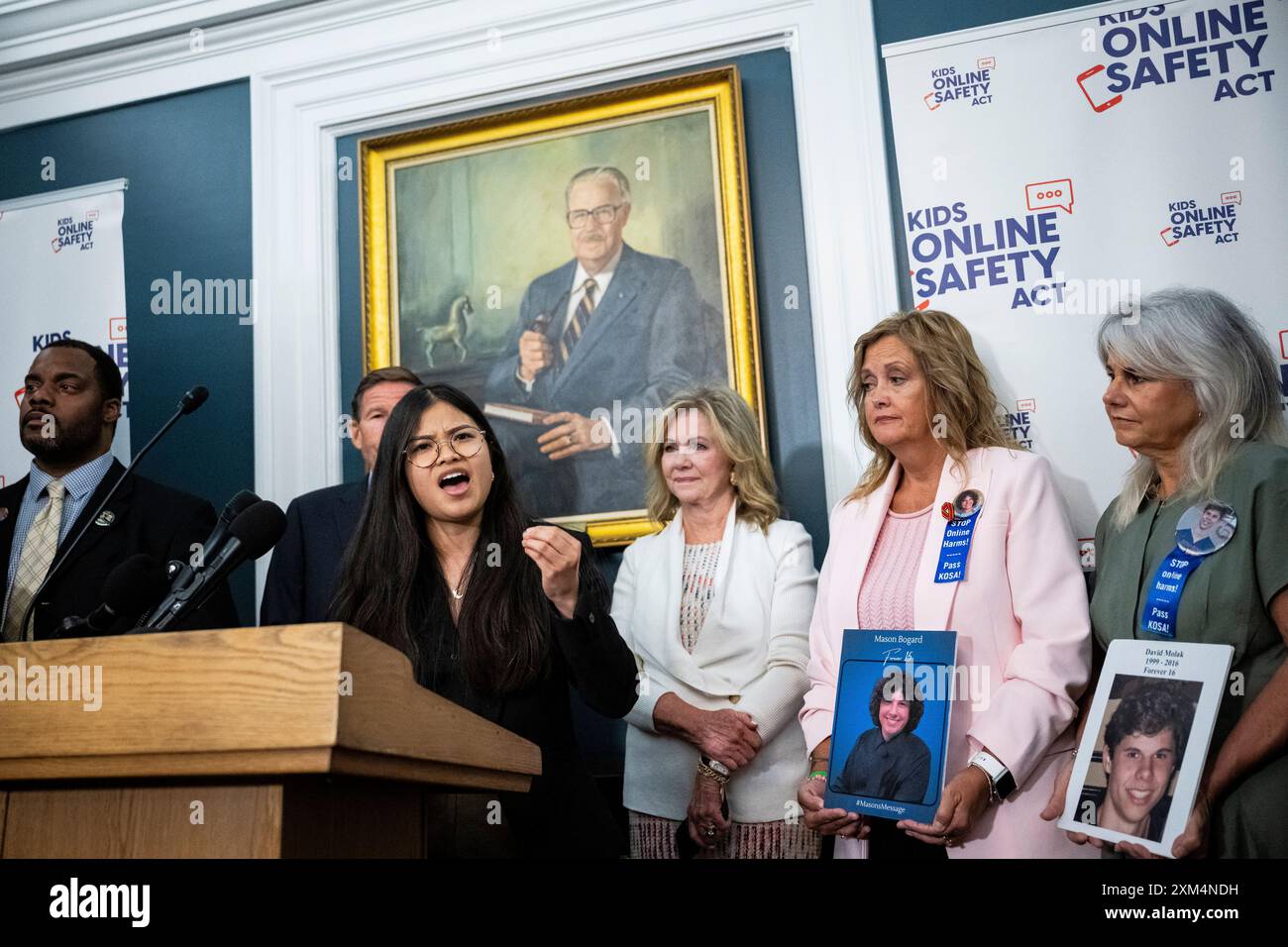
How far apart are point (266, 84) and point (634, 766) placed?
3227 mm

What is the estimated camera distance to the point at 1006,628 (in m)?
2.89

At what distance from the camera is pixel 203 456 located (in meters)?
4.71

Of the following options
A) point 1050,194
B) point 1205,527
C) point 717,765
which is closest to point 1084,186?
point 1050,194

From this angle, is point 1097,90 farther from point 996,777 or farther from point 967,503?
point 996,777

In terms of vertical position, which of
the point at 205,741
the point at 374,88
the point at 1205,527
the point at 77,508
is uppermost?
the point at 374,88

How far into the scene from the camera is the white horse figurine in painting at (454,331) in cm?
443

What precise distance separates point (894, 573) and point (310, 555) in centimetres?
181

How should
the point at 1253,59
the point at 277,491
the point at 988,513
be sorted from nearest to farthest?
the point at 988,513
the point at 1253,59
the point at 277,491

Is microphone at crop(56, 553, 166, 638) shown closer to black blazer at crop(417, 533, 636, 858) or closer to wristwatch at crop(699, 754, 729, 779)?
black blazer at crop(417, 533, 636, 858)

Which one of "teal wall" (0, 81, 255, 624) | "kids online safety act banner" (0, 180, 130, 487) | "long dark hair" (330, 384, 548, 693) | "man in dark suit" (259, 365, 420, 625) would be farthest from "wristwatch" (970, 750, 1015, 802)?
"kids online safety act banner" (0, 180, 130, 487)
